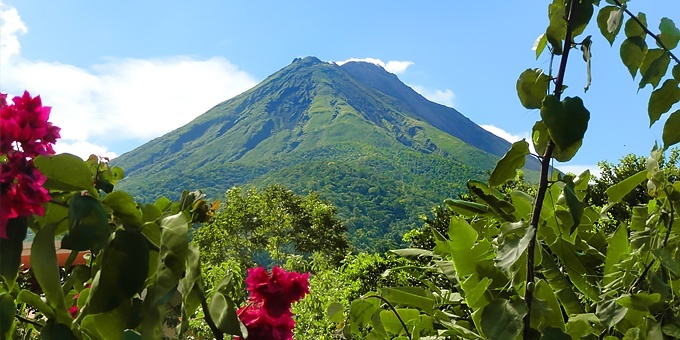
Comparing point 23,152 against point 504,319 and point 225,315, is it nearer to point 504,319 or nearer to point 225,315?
point 225,315

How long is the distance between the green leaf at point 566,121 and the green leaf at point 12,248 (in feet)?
1.49

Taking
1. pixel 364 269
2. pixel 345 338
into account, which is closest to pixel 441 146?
pixel 364 269

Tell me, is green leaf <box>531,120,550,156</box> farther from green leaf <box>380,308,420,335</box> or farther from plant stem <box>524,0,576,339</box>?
green leaf <box>380,308,420,335</box>

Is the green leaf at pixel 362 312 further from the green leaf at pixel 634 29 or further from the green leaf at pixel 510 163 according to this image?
the green leaf at pixel 634 29

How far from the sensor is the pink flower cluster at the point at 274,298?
2.40 ft

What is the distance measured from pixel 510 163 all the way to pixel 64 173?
0.43 m

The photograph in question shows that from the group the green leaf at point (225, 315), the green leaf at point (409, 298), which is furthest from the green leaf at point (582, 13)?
the green leaf at point (225, 315)

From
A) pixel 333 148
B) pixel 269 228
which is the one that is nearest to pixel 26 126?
pixel 269 228

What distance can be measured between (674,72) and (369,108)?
3487 inches

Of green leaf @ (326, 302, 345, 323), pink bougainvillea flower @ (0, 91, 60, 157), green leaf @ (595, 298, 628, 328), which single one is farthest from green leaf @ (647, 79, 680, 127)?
pink bougainvillea flower @ (0, 91, 60, 157)

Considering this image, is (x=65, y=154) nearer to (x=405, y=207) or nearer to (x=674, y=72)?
(x=674, y=72)

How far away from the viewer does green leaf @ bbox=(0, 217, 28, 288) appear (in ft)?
1.51

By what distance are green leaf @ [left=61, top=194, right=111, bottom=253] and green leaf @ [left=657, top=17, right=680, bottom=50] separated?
68 cm

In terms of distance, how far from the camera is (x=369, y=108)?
3497 inches
